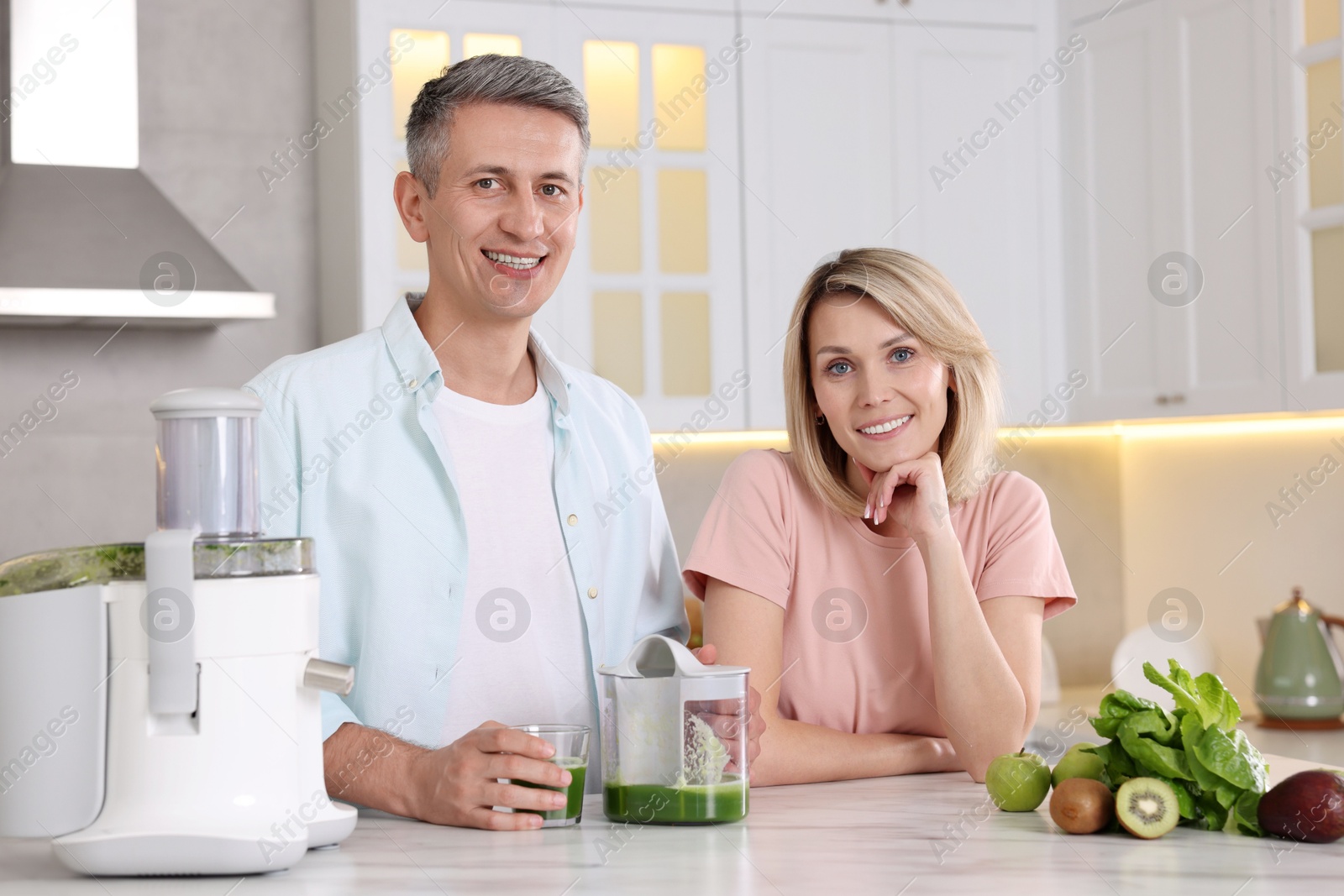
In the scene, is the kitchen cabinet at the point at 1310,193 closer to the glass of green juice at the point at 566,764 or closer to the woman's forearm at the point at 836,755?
the woman's forearm at the point at 836,755

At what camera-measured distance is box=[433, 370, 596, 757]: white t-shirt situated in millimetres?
1488

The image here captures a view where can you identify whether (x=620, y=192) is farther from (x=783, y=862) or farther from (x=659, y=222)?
(x=783, y=862)

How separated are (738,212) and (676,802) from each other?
1.88m

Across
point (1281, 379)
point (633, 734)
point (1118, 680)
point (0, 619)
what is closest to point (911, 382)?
point (633, 734)

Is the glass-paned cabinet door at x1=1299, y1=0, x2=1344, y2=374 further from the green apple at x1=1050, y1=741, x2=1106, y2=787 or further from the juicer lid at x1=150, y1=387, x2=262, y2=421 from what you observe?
the juicer lid at x1=150, y1=387, x2=262, y2=421

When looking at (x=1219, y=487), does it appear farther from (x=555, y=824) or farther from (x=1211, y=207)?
(x=555, y=824)

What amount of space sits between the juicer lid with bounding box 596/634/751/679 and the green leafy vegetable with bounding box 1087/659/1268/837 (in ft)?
1.00

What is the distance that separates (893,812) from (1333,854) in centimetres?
34

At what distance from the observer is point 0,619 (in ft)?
3.21

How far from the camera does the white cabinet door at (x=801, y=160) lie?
2.82 meters

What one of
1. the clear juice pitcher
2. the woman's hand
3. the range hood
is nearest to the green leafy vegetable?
the clear juice pitcher

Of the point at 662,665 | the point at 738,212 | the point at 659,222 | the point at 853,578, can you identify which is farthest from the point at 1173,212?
the point at 662,665

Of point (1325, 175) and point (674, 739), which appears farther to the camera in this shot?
point (1325, 175)

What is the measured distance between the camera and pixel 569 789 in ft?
3.66
